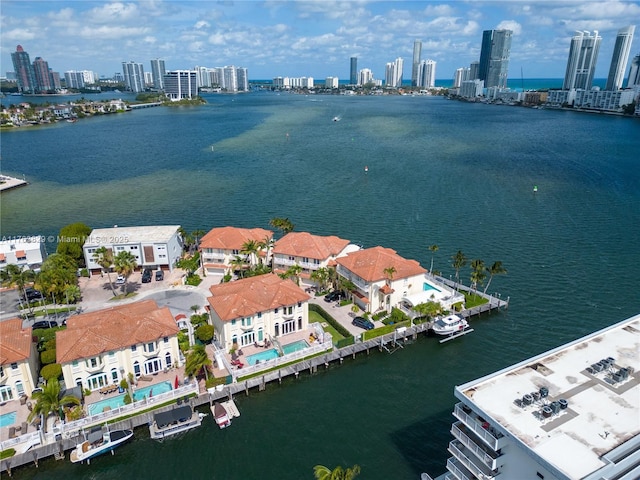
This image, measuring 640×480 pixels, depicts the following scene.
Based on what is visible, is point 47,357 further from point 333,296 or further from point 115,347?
point 333,296

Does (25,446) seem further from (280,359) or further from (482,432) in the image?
(482,432)

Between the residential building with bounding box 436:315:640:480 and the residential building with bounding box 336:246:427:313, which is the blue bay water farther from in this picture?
the residential building with bounding box 436:315:640:480

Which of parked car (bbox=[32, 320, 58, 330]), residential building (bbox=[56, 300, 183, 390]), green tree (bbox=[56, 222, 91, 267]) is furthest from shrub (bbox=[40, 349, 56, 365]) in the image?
green tree (bbox=[56, 222, 91, 267])

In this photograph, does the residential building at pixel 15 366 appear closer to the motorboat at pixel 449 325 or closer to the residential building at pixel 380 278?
the residential building at pixel 380 278

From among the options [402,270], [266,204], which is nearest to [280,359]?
[402,270]

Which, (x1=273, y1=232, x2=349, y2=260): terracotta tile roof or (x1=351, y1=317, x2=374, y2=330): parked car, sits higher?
(x1=273, y1=232, x2=349, y2=260): terracotta tile roof
